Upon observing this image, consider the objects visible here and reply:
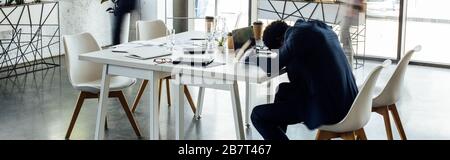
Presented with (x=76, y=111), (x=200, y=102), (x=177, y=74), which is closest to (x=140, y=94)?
(x=200, y=102)

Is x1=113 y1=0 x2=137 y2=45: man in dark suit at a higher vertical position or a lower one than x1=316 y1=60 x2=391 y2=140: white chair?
higher

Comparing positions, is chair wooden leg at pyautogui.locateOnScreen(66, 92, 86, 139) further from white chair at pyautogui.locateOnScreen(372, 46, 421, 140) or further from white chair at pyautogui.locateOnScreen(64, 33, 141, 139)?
white chair at pyautogui.locateOnScreen(372, 46, 421, 140)

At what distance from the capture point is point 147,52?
4.52 m

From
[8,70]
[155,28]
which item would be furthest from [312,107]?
[8,70]

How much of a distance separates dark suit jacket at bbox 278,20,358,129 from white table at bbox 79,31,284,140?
0.25m

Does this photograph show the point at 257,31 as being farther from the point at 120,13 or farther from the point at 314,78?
the point at 120,13

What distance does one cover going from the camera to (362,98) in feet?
12.4

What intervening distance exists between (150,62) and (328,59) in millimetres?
1157

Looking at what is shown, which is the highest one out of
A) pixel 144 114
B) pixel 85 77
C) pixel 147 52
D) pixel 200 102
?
pixel 147 52

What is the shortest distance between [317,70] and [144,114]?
2.22 metres

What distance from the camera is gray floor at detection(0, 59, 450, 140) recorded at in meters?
5.03

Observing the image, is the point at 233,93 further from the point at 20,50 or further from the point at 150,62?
the point at 20,50

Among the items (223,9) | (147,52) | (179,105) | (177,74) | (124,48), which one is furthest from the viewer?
(223,9)

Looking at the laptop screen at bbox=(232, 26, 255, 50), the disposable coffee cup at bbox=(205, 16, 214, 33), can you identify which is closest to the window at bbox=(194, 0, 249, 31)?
the disposable coffee cup at bbox=(205, 16, 214, 33)
